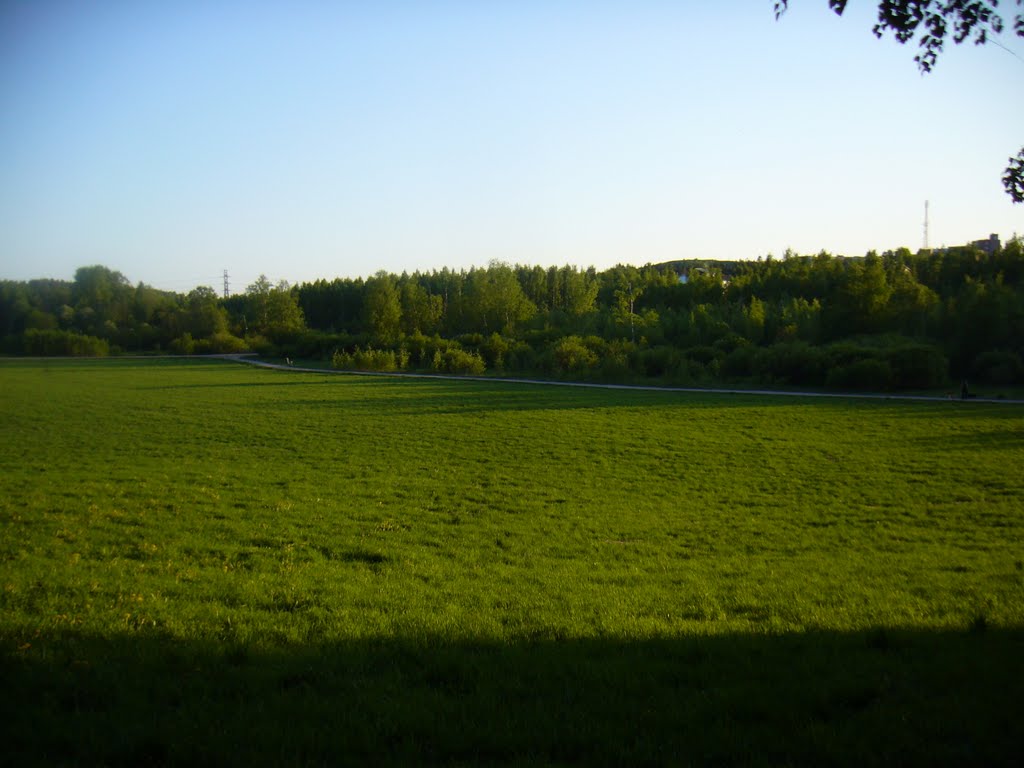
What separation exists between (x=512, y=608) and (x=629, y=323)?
70685 millimetres

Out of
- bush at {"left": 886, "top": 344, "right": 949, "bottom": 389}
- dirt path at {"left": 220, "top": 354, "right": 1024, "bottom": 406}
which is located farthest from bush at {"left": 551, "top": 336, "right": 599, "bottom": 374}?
bush at {"left": 886, "top": 344, "right": 949, "bottom": 389}

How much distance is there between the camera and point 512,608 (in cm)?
767

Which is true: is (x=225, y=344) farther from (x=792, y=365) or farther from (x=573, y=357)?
(x=792, y=365)

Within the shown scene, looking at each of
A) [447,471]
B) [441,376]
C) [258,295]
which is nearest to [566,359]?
[441,376]

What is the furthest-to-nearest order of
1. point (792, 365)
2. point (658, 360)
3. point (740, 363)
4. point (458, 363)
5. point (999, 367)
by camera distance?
point (458, 363), point (658, 360), point (740, 363), point (792, 365), point (999, 367)

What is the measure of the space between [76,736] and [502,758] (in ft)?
8.54

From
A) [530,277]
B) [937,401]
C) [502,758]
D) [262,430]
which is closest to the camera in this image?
[502,758]

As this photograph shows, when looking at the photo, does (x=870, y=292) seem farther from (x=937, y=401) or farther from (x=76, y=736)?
(x=76, y=736)

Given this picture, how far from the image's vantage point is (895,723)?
14.8 feet

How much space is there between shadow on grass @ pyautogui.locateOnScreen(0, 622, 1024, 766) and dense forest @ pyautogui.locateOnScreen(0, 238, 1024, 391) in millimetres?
42219

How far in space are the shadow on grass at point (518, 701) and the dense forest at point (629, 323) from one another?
42.2 m

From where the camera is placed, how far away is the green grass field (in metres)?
4.41

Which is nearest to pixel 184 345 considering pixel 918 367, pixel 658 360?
pixel 658 360

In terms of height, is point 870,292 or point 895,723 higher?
point 870,292
